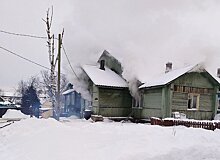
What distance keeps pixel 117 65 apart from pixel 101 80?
4009mm

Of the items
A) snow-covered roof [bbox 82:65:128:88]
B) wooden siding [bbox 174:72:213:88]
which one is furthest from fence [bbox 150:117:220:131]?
snow-covered roof [bbox 82:65:128:88]

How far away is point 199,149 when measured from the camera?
313 inches

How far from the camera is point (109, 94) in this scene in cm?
2531

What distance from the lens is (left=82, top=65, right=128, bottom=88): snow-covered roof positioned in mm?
24992

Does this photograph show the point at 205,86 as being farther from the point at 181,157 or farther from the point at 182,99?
the point at 181,157

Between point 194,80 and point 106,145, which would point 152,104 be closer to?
point 194,80

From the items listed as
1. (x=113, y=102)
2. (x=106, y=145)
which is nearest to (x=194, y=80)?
(x=113, y=102)

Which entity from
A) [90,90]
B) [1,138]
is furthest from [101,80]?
[1,138]

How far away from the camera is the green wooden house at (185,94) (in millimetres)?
21344

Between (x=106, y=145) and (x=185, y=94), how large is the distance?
1520 centimetres

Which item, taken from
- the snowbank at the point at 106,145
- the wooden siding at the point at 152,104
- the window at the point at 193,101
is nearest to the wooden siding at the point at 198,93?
the window at the point at 193,101

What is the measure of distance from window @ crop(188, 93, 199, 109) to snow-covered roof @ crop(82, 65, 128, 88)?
236 inches

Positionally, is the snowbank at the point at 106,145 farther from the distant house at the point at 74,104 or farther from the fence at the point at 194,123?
the distant house at the point at 74,104

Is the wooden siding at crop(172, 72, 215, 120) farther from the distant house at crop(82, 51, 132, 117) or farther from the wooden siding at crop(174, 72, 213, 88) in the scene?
the distant house at crop(82, 51, 132, 117)
